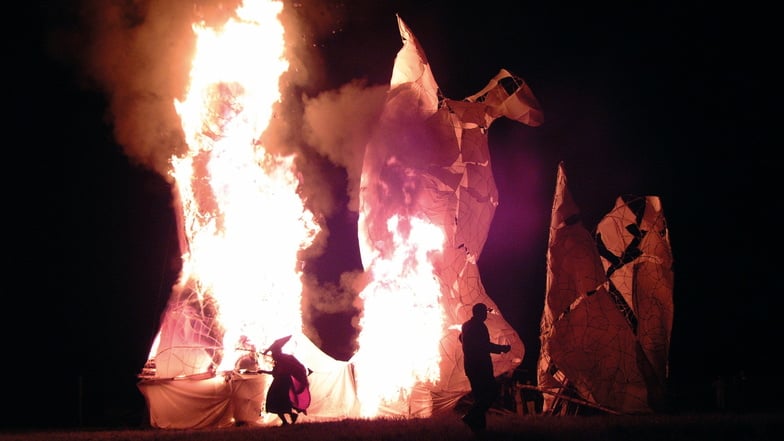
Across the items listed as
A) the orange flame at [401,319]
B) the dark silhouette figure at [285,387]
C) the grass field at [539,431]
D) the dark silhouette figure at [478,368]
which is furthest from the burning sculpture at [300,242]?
the dark silhouette figure at [478,368]

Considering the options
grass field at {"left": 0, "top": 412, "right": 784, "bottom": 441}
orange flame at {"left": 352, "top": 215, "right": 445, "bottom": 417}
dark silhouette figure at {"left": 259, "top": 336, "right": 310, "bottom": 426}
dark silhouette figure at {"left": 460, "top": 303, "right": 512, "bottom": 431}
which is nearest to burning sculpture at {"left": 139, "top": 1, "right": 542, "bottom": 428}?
orange flame at {"left": 352, "top": 215, "right": 445, "bottom": 417}

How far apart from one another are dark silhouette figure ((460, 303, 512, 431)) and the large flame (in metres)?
6.65

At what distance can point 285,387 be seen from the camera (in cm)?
1156

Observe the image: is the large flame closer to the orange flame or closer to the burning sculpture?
the burning sculpture

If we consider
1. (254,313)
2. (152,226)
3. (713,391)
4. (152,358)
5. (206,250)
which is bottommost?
(713,391)

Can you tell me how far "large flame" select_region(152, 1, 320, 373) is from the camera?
14133mm

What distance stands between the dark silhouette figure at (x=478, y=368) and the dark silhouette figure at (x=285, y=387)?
3.95 meters

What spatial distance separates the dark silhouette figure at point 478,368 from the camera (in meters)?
8.55

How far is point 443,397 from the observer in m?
12.8

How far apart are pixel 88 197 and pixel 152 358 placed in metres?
8.94

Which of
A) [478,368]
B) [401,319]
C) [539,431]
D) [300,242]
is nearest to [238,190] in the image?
[300,242]

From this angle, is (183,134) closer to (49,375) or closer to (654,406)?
(49,375)

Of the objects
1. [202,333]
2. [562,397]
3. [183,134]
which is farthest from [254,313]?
[562,397]

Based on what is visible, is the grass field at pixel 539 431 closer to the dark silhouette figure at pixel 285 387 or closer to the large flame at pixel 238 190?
the dark silhouette figure at pixel 285 387
